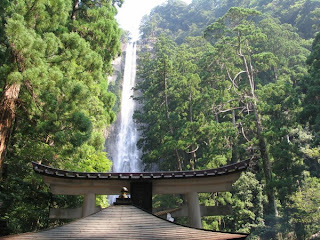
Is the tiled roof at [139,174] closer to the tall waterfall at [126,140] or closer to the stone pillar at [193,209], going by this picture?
the stone pillar at [193,209]

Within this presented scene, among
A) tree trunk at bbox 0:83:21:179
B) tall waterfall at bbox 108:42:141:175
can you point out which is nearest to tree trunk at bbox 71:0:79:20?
tree trunk at bbox 0:83:21:179

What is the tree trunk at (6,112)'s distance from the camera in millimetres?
5742

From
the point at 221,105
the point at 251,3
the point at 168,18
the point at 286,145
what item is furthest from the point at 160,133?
the point at 168,18

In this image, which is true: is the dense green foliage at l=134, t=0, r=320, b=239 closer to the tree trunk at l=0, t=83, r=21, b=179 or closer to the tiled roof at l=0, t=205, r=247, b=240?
the tiled roof at l=0, t=205, r=247, b=240

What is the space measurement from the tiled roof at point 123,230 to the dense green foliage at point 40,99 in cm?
306

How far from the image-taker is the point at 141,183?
18.8 ft

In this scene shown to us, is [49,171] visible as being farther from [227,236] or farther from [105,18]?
[105,18]

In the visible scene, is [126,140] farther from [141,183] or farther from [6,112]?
[141,183]

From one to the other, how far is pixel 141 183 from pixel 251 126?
12002 mm

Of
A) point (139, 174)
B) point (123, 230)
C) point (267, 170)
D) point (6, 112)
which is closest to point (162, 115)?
point (267, 170)

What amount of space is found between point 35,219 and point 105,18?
6.76m

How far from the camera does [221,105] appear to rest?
1806cm

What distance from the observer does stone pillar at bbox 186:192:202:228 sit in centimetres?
607

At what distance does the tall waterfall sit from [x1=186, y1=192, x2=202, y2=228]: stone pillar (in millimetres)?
19414
